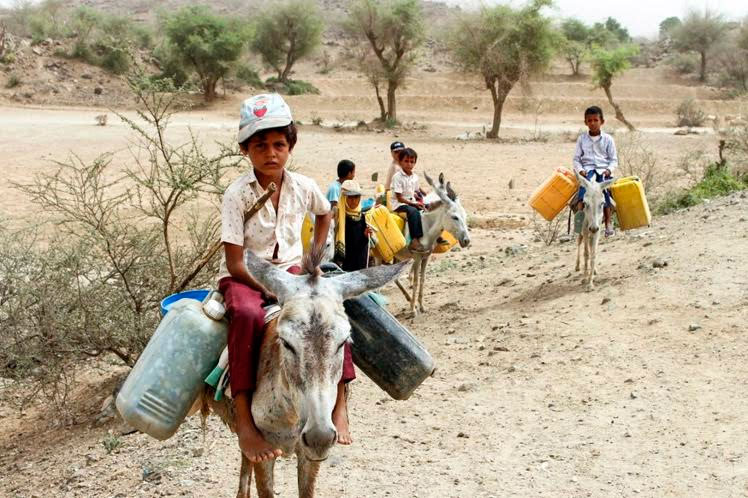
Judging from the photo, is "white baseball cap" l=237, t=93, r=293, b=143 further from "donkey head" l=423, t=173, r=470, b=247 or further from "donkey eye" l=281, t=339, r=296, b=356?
"donkey head" l=423, t=173, r=470, b=247

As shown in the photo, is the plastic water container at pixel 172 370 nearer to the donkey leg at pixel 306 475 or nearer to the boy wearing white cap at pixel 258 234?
the boy wearing white cap at pixel 258 234

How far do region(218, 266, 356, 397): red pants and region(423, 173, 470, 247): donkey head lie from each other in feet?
19.3

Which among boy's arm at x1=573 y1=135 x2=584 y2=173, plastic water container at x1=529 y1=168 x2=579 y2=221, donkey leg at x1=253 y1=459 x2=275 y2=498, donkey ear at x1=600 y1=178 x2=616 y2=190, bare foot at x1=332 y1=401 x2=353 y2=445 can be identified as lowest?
donkey leg at x1=253 y1=459 x2=275 y2=498

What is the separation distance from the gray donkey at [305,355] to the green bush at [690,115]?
34921 millimetres

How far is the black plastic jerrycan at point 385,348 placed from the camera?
4.26 m

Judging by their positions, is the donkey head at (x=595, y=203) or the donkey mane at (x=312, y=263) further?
the donkey head at (x=595, y=203)

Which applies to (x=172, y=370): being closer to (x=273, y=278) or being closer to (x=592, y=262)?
(x=273, y=278)

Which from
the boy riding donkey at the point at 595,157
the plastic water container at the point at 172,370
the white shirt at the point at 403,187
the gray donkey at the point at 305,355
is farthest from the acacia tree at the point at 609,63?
the gray donkey at the point at 305,355

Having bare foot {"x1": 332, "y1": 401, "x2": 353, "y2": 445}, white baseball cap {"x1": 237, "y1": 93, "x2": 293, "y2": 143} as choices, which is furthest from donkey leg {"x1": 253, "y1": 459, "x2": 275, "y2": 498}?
white baseball cap {"x1": 237, "y1": 93, "x2": 293, "y2": 143}

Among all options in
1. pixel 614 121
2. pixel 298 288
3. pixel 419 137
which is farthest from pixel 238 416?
pixel 614 121

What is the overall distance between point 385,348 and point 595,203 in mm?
5798

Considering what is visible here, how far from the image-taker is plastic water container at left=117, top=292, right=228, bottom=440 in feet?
12.8

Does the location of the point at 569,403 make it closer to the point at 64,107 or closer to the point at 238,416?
the point at 238,416

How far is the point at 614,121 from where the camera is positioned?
3800cm
